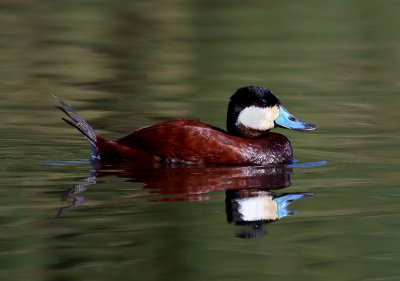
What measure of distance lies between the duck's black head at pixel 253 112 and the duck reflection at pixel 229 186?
0.45 m

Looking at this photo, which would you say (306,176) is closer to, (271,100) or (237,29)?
(271,100)

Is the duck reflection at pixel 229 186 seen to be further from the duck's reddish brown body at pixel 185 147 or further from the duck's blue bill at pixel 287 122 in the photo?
the duck's blue bill at pixel 287 122

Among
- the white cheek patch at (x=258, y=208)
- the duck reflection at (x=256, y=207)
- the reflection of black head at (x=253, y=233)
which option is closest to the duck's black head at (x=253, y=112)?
the duck reflection at (x=256, y=207)

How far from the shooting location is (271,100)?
9219mm

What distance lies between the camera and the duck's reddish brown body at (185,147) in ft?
28.7

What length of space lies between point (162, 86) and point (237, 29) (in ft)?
A: 19.0

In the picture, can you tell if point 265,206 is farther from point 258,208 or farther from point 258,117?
point 258,117

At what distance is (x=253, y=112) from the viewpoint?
29.9 ft

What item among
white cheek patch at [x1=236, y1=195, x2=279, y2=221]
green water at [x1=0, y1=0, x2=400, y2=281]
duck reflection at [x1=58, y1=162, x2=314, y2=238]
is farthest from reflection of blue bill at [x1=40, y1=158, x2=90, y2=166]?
white cheek patch at [x1=236, y1=195, x2=279, y2=221]

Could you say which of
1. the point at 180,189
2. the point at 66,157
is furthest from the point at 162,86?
the point at 180,189

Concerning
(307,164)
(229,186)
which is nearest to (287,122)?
(307,164)

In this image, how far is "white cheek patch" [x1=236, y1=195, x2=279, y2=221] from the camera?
711 cm

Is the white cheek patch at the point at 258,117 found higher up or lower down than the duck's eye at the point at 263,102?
lower down

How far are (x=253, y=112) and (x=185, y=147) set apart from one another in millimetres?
772
